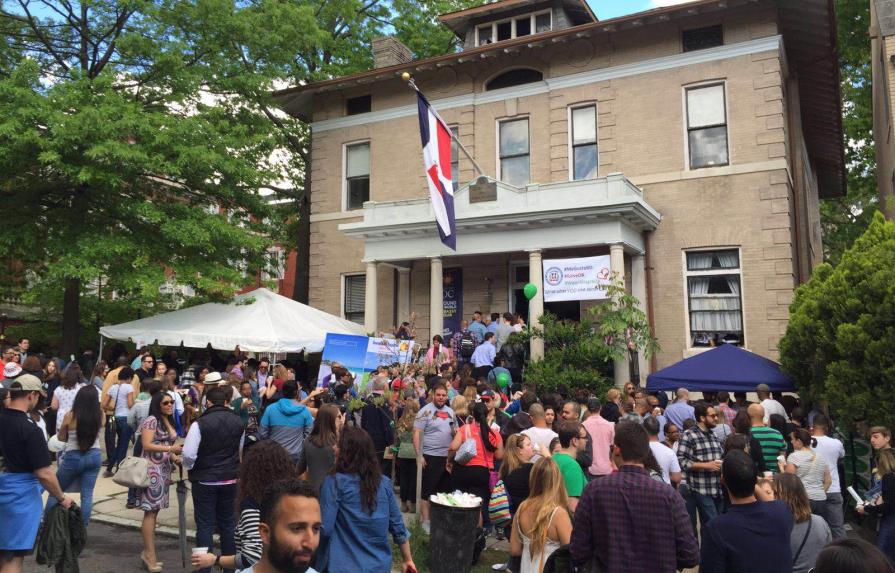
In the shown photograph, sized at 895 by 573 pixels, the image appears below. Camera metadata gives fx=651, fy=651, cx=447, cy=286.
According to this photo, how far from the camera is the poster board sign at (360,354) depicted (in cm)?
1204

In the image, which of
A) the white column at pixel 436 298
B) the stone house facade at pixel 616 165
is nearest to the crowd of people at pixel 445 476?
the stone house facade at pixel 616 165

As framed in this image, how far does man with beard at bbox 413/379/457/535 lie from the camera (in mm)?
8188

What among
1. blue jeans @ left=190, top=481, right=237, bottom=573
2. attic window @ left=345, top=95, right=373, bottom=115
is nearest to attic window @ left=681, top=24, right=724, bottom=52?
attic window @ left=345, top=95, right=373, bottom=115

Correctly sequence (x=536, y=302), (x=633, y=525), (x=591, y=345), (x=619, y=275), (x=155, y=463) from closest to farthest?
(x=633, y=525) → (x=155, y=463) → (x=591, y=345) → (x=619, y=275) → (x=536, y=302)

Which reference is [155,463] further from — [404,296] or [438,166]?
[404,296]

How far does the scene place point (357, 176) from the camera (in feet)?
75.4

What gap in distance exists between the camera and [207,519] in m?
6.40

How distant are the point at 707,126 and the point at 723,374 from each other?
866 centimetres

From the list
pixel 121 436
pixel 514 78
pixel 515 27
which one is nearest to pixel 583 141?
pixel 514 78

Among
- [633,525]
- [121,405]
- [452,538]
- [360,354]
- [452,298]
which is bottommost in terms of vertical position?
[452,538]

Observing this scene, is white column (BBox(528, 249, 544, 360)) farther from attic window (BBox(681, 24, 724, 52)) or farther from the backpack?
attic window (BBox(681, 24, 724, 52))

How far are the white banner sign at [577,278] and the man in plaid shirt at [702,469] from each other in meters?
7.95

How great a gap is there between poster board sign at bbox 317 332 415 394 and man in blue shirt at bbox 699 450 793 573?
26.1ft

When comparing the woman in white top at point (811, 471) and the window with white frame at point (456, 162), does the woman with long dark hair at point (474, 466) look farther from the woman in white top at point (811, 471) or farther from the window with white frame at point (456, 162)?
the window with white frame at point (456, 162)
